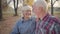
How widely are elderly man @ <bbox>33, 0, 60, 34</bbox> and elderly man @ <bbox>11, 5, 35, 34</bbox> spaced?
2.38ft

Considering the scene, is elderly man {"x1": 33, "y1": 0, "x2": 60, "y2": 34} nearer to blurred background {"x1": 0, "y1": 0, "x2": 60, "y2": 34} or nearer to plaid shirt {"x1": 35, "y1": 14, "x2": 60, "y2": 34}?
plaid shirt {"x1": 35, "y1": 14, "x2": 60, "y2": 34}

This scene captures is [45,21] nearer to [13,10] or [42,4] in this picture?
[42,4]

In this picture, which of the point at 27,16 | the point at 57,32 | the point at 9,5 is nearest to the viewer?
the point at 57,32

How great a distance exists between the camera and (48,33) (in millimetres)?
1907

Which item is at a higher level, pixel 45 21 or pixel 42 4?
pixel 42 4

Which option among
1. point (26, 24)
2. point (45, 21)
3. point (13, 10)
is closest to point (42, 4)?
point (45, 21)

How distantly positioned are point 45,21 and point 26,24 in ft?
3.02

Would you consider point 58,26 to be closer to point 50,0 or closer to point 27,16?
point 27,16

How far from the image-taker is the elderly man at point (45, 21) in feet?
6.21

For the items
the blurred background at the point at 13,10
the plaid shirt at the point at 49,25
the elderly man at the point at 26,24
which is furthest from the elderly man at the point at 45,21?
the blurred background at the point at 13,10

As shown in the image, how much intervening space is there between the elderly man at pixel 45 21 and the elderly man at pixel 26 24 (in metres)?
0.72

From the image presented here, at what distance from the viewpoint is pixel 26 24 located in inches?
112

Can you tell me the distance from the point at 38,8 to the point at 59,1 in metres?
6.88

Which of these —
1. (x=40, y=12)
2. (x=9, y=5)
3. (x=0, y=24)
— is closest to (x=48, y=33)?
(x=40, y=12)
